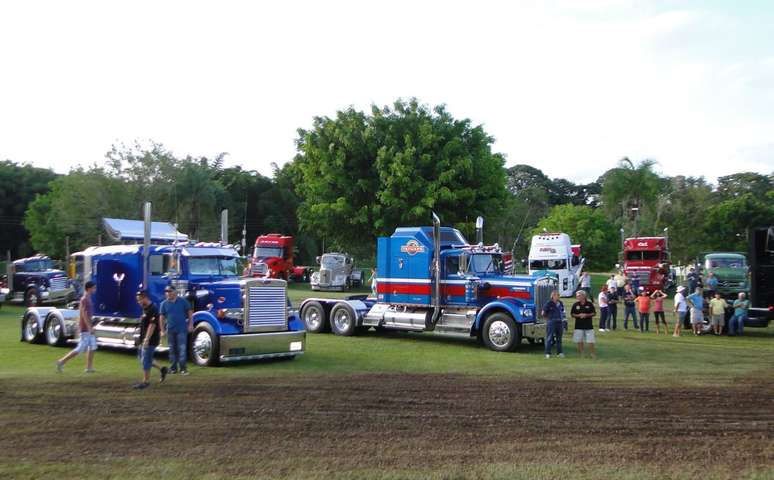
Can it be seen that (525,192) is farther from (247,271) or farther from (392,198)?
(247,271)

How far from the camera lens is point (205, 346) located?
14.4 m

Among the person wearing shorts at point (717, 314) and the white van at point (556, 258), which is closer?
the person wearing shorts at point (717, 314)

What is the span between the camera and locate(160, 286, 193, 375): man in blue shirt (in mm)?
13172

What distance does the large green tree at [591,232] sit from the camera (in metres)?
64.6

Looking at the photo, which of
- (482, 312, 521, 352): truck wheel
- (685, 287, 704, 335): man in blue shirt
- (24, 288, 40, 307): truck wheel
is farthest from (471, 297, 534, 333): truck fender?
(24, 288, 40, 307): truck wheel

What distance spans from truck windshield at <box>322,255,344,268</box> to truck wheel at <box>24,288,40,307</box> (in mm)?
18227

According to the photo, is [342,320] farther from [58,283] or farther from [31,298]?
[31,298]

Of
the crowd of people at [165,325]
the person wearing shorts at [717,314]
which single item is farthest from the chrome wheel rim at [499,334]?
the person wearing shorts at [717,314]

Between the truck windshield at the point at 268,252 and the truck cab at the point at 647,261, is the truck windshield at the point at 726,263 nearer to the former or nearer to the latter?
the truck cab at the point at 647,261

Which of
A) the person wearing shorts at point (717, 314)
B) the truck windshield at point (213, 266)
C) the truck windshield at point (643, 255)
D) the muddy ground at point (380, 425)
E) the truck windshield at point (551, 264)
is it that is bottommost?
the muddy ground at point (380, 425)

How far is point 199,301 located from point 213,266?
3.16 feet

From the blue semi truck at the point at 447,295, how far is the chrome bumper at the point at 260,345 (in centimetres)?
488

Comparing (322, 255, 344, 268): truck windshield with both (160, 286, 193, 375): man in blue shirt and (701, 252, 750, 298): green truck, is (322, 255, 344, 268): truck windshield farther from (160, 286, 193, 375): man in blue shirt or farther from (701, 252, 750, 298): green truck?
(160, 286, 193, 375): man in blue shirt

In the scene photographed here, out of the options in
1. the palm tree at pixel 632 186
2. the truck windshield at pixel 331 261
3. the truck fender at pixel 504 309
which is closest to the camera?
the truck fender at pixel 504 309
